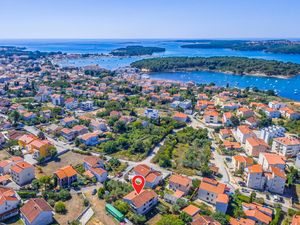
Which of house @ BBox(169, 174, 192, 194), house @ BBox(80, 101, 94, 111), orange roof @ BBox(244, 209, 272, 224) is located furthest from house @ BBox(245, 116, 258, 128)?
house @ BBox(80, 101, 94, 111)

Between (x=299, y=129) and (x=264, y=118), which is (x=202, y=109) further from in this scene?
(x=299, y=129)

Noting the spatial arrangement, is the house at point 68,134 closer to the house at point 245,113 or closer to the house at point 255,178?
the house at point 255,178

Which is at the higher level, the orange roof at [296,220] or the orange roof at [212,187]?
the orange roof at [212,187]

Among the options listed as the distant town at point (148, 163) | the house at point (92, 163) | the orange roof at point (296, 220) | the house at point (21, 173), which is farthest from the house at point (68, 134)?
the orange roof at point (296, 220)

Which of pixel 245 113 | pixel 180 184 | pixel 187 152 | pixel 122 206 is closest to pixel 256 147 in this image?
pixel 187 152

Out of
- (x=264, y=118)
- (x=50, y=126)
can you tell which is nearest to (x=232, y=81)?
(x=264, y=118)

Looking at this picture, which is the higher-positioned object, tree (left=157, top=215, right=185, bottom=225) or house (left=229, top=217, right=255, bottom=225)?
tree (left=157, top=215, right=185, bottom=225)

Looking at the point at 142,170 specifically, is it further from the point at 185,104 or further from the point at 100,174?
the point at 185,104

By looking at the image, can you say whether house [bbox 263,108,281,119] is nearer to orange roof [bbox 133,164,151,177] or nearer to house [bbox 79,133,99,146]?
orange roof [bbox 133,164,151,177]

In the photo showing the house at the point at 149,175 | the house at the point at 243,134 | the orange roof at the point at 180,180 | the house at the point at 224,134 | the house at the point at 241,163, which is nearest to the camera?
the orange roof at the point at 180,180
